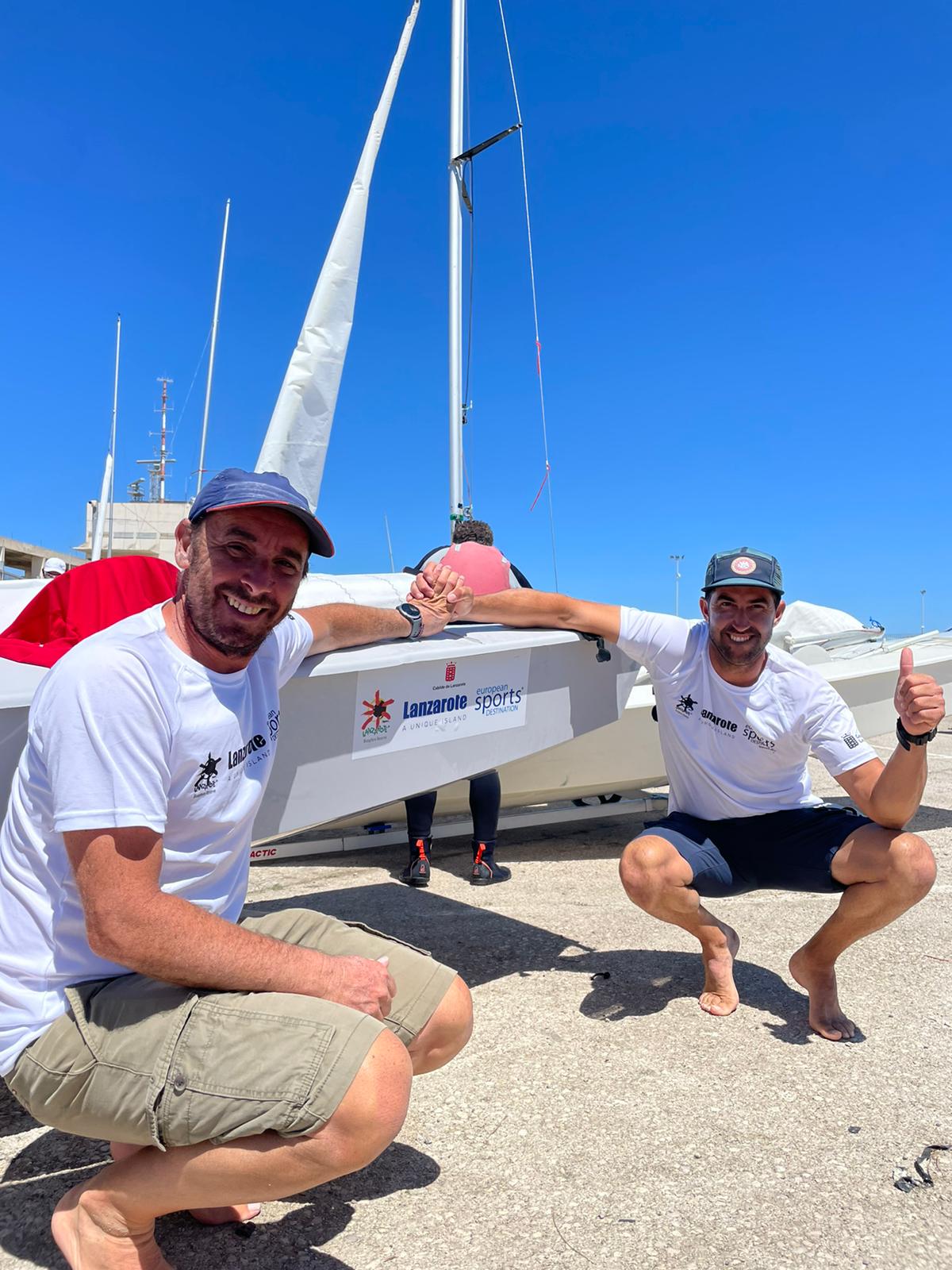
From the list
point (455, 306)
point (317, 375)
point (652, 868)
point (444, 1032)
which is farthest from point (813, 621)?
point (444, 1032)

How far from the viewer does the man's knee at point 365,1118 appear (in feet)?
4.53

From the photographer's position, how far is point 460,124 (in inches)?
316

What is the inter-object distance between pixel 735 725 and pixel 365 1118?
1788 mm

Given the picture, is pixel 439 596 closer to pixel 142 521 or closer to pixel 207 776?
pixel 207 776

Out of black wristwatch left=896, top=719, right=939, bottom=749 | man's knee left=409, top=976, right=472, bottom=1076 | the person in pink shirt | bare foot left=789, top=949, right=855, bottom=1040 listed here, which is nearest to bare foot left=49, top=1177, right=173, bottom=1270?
man's knee left=409, top=976, right=472, bottom=1076

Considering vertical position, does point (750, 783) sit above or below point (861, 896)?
above

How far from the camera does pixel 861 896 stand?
2.62 metres

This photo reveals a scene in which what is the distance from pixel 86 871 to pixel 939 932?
128 inches

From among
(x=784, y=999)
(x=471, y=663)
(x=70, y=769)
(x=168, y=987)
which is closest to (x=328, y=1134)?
(x=168, y=987)

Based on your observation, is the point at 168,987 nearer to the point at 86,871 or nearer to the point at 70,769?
the point at 86,871

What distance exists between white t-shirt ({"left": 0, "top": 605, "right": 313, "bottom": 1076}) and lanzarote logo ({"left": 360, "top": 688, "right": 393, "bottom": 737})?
791 mm

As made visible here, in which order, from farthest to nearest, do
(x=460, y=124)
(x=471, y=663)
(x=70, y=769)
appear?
1. (x=460, y=124)
2. (x=471, y=663)
3. (x=70, y=769)

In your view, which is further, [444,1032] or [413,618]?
[413,618]

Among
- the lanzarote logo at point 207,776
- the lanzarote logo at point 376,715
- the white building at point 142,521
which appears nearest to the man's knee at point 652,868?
the lanzarote logo at point 376,715
